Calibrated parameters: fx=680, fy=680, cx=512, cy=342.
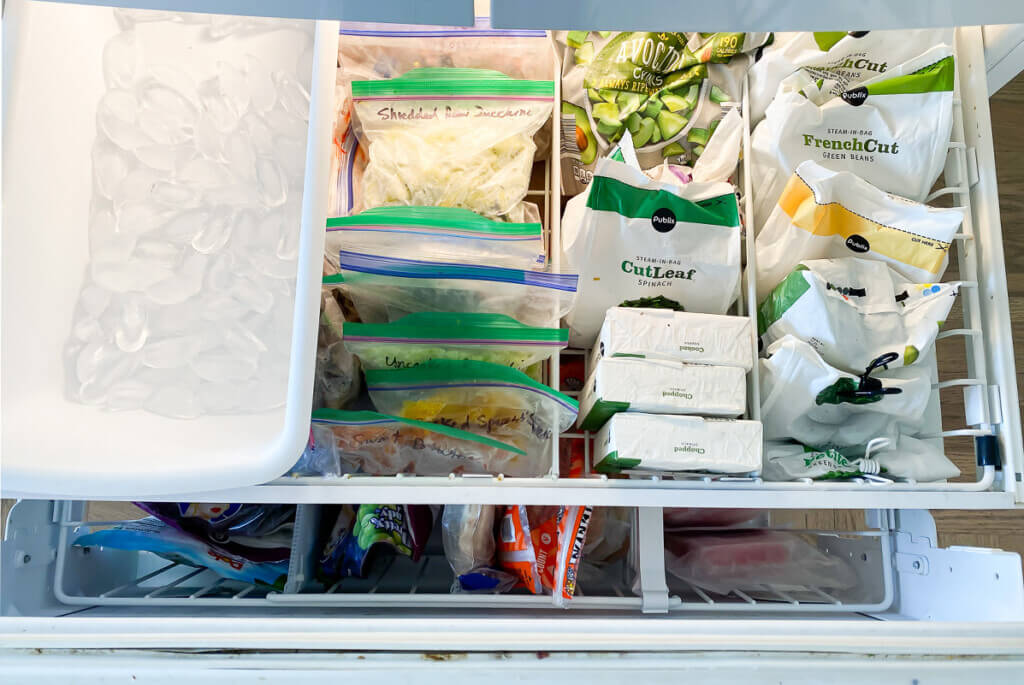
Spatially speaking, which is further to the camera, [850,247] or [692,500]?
[850,247]

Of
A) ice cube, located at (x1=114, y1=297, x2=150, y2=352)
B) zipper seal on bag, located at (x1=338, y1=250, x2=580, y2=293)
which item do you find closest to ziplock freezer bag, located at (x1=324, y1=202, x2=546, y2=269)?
zipper seal on bag, located at (x1=338, y1=250, x2=580, y2=293)

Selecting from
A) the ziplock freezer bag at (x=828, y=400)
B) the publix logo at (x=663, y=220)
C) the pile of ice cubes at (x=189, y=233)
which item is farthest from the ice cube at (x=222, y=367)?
the ziplock freezer bag at (x=828, y=400)

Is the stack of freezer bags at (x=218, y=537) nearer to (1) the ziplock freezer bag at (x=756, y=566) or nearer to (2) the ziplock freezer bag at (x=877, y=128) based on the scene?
(1) the ziplock freezer bag at (x=756, y=566)

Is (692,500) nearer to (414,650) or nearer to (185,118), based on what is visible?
(414,650)

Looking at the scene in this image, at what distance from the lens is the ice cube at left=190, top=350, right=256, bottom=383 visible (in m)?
0.84

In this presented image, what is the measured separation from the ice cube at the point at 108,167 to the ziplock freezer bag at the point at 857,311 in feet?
2.92

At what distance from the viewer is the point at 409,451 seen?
0.89m

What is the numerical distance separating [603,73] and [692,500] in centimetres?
A: 67

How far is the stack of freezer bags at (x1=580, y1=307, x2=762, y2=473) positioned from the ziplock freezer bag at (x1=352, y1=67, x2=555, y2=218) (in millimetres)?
257

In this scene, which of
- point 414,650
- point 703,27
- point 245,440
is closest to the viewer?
point 703,27

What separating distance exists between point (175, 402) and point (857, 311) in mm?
877

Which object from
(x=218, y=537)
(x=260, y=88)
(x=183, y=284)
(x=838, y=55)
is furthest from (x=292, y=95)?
(x=838, y=55)

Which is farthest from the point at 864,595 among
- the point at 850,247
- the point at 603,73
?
the point at 603,73

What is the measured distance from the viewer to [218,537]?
96 centimetres
